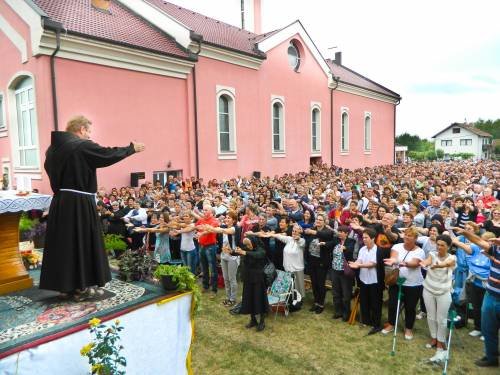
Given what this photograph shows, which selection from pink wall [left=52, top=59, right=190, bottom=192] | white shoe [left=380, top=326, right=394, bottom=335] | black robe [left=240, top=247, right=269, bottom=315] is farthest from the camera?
pink wall [left=52, top=59, right=190, bottom=192]

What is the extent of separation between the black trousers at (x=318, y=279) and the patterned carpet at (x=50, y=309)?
342 cm

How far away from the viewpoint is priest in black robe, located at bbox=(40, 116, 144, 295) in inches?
156

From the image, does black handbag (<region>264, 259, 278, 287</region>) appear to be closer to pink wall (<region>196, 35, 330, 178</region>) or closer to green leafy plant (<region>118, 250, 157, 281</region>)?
green leafy plant (<region>118, 250, 157, 281</region>)

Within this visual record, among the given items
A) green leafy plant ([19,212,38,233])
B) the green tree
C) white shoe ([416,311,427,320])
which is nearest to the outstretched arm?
white shoe ([416,311,427,320])

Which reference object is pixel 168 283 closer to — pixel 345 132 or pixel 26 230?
pixel 26 230

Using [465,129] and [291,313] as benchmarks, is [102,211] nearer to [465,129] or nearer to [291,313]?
[291,313]

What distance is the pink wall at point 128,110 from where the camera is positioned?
1341cm

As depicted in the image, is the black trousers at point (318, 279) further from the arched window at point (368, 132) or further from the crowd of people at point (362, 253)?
the arched window at point (368, 132)

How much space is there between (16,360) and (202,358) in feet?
9.68

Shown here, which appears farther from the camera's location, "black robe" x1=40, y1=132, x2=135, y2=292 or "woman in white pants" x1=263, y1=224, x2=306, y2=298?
"woman in white pants" x1=263, y1=224, x2=306, y2=298

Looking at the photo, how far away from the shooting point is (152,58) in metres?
15.4

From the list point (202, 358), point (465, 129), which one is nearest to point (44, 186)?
point (202, 358)

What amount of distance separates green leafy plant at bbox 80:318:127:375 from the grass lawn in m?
2.24

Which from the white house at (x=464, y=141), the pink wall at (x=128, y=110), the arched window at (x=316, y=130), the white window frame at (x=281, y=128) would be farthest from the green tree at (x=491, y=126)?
the pink wall at (x=128, y=110)
